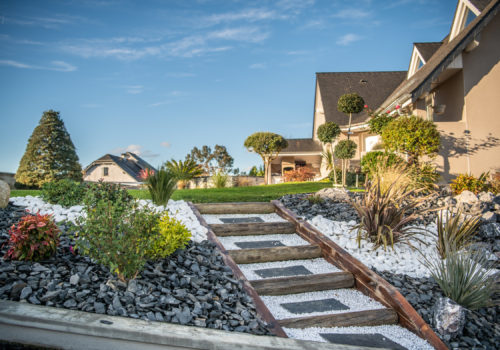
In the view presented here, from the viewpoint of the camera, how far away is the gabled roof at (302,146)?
20391mm

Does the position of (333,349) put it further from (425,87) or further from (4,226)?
(425,87)

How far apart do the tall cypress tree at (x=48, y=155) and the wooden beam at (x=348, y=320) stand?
58.5 feet

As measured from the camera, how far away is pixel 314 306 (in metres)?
3.46

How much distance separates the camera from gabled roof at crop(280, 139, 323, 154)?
20.4 m

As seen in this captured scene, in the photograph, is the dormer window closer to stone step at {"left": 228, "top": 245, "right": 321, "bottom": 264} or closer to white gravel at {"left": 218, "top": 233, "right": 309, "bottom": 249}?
white gravel at {"left": 218, "top": 233, "right": 309, "bottom": 249}

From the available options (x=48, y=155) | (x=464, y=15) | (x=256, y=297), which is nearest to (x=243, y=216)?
(x=256, y=297)

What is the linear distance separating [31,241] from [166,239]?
4.25 ft

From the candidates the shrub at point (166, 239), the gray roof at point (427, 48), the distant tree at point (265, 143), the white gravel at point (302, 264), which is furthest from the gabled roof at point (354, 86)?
the shrub at point (166, 239)

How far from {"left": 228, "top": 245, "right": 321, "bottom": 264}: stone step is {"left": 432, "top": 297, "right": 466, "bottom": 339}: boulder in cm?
184

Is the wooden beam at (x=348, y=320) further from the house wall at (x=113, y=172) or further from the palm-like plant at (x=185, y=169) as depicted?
the house wall at (x=113, y=172)

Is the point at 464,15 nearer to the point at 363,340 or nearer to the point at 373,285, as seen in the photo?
the point at 373,285

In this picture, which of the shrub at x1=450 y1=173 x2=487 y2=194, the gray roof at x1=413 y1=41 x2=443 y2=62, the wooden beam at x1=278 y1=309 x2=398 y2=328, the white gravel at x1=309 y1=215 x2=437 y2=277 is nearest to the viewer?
the wooden beam at x1=278 y1=309 x2=398 y2=328

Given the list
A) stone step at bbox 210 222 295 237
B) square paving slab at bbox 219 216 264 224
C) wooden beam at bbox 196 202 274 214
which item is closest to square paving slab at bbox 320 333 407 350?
stone step at bbox 210 222 295 237

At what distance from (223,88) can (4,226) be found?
9623 millimetres
